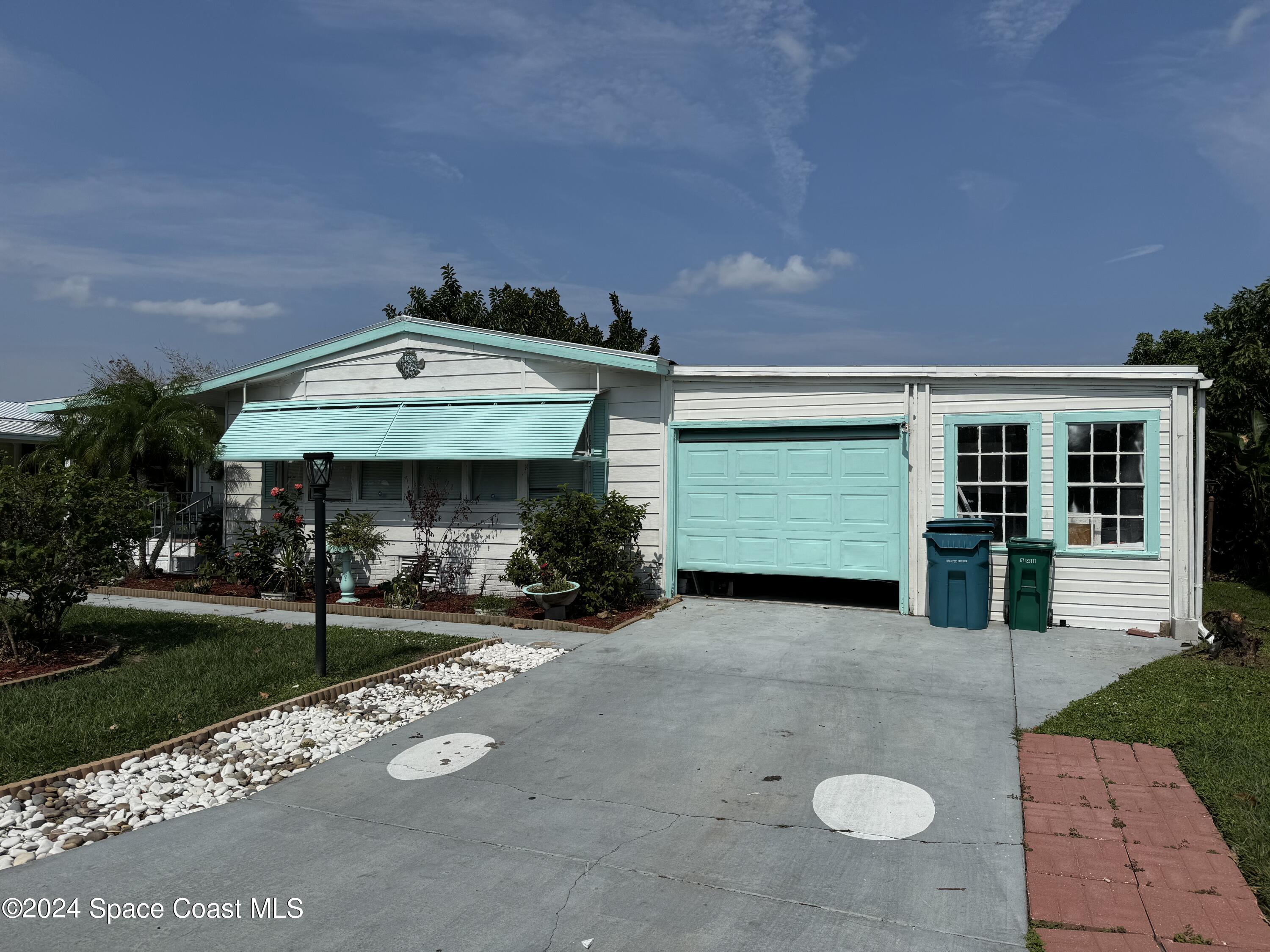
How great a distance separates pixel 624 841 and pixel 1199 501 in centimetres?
793

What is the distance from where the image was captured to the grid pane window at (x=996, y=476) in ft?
31.8

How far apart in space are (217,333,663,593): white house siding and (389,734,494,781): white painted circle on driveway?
18.1 ft

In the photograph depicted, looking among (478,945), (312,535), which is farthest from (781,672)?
(312,535)

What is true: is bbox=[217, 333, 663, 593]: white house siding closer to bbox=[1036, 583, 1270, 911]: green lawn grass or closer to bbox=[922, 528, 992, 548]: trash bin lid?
bbox=[922, 528, 992, 548]: trash bin lid

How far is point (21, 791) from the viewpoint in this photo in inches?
192

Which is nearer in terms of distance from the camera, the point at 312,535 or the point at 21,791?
the point at 21,791

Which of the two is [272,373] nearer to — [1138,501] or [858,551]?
[858,551]

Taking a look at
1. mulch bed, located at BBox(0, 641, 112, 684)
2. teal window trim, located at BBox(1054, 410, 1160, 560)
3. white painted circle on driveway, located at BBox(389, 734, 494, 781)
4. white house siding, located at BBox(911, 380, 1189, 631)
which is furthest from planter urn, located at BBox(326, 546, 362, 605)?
teal window trim, located at BBox(1054, 410, 1160, 560)

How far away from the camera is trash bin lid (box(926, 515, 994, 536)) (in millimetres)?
9164

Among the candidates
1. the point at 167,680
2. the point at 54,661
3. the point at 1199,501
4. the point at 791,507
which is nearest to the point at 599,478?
the point at 791,507

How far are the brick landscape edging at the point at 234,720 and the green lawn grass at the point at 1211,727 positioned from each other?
17.1 feet

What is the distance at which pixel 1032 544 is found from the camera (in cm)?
925

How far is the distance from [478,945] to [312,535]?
988 centimetres

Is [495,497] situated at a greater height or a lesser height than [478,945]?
greater
